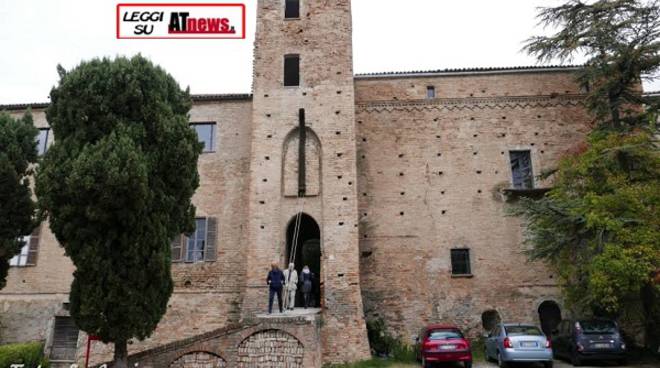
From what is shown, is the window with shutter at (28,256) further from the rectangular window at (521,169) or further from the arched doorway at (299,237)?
the rectangular window at (521,169)

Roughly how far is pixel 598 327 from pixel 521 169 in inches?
297

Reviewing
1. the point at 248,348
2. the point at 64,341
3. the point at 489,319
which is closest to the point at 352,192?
the point at 248,348

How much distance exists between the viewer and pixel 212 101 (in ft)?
62.3

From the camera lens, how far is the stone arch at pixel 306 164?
16531 millimetres

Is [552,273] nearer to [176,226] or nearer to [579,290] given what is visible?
[579,290]

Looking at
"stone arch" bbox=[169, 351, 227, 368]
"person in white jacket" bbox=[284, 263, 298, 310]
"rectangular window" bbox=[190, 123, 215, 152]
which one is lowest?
"stone arch" bbox=[169, 351, 227, 368]

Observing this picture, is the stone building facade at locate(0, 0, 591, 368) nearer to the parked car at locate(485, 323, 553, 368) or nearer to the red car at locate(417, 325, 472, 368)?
the red car at locate(417, 325, 472, 368)

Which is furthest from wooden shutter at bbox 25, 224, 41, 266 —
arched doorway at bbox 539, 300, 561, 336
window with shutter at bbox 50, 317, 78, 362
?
arched doorway at bbox 539, 300, 561, 336

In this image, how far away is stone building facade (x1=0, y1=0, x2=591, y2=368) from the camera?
53.6ft

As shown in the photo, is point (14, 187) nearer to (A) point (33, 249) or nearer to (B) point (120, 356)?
(B) point (120, 356)

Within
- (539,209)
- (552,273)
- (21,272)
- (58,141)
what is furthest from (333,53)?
(21,272)

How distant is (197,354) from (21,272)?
1009 centimetres

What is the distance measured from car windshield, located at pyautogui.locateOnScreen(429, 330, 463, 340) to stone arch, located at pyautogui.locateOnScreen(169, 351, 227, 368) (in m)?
5.33

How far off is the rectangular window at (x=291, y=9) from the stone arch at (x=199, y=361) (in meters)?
12.8
